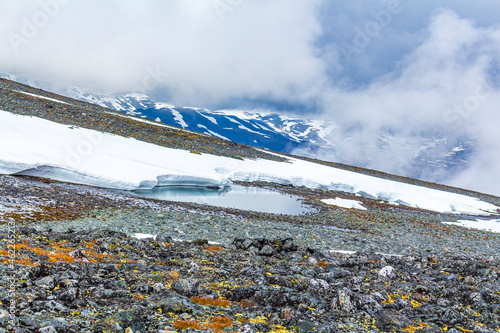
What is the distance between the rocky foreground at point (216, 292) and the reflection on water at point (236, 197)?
20.3 m

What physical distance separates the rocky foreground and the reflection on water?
20338mm

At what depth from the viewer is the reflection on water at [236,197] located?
31.7 m

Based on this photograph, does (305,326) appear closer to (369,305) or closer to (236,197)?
(369,305)

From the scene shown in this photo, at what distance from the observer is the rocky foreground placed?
17.7 ft

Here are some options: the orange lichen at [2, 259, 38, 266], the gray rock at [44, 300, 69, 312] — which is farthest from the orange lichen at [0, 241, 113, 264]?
the gray rock at [44, 300, 69, 312]

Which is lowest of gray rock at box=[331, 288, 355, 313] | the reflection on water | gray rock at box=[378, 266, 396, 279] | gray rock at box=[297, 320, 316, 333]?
the reflection on water

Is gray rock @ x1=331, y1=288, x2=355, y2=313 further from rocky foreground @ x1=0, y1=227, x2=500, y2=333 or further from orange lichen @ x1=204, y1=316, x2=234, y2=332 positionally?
orange lichen @ x1=204, y1=316, x2=234, y2=332

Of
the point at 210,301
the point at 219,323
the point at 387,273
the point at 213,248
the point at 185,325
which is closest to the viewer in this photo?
the point at 185,325

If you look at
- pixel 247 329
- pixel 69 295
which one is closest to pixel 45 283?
pixel 69 295

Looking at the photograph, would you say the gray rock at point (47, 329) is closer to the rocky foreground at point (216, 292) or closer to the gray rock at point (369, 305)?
the rocky foreground at point (216, 292)

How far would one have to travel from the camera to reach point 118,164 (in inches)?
1310

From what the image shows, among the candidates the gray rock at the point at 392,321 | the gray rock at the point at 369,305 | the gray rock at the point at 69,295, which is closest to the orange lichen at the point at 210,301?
the gray rock at the point at 69,295

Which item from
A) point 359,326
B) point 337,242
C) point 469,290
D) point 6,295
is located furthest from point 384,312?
point 337,242

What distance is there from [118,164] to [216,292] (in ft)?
96.0
